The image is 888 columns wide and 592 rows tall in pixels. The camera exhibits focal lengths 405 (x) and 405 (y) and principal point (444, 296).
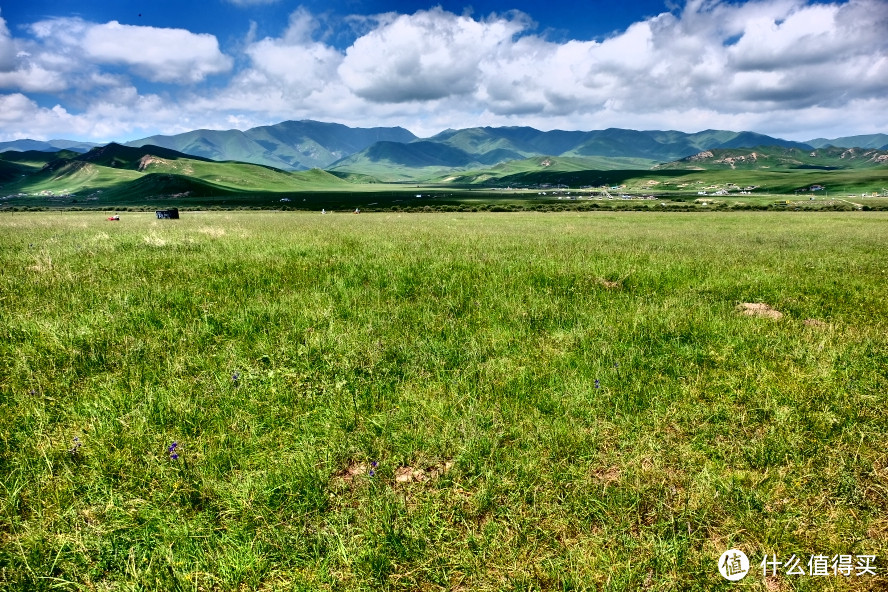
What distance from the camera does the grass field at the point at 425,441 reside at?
10.6 ft

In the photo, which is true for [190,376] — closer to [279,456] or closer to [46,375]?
[46,375]

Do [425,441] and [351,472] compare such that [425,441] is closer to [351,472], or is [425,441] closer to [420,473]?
[420,473]

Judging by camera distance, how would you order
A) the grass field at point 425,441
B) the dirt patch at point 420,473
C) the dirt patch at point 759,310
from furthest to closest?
the dirt patch at point 759,310 → the dirt patch at point 420,473 → the grass field at point 425,441

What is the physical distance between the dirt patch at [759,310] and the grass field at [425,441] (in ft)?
2.04

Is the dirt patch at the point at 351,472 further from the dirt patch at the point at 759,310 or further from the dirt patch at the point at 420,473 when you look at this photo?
the dirt patch at the point at 759,310

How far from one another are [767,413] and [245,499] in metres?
6.05

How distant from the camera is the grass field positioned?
10.6ft

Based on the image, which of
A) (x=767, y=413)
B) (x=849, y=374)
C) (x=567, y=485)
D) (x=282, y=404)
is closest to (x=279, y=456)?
(x=282, y=404)

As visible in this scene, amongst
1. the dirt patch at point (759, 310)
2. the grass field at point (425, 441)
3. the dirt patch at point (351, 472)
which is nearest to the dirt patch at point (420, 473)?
the grass field at point (425, 441)

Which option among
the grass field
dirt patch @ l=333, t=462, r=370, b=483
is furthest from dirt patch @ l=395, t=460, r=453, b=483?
dirt patch @ l=333, t=462, r=370, b=483

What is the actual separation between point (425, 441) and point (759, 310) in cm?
876

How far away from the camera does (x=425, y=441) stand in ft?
15.0

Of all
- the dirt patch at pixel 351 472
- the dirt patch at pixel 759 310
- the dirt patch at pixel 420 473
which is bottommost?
the dirt patch at pixel 420 473

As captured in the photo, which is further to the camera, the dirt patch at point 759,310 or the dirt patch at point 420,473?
the dirt patch at point 759,310
